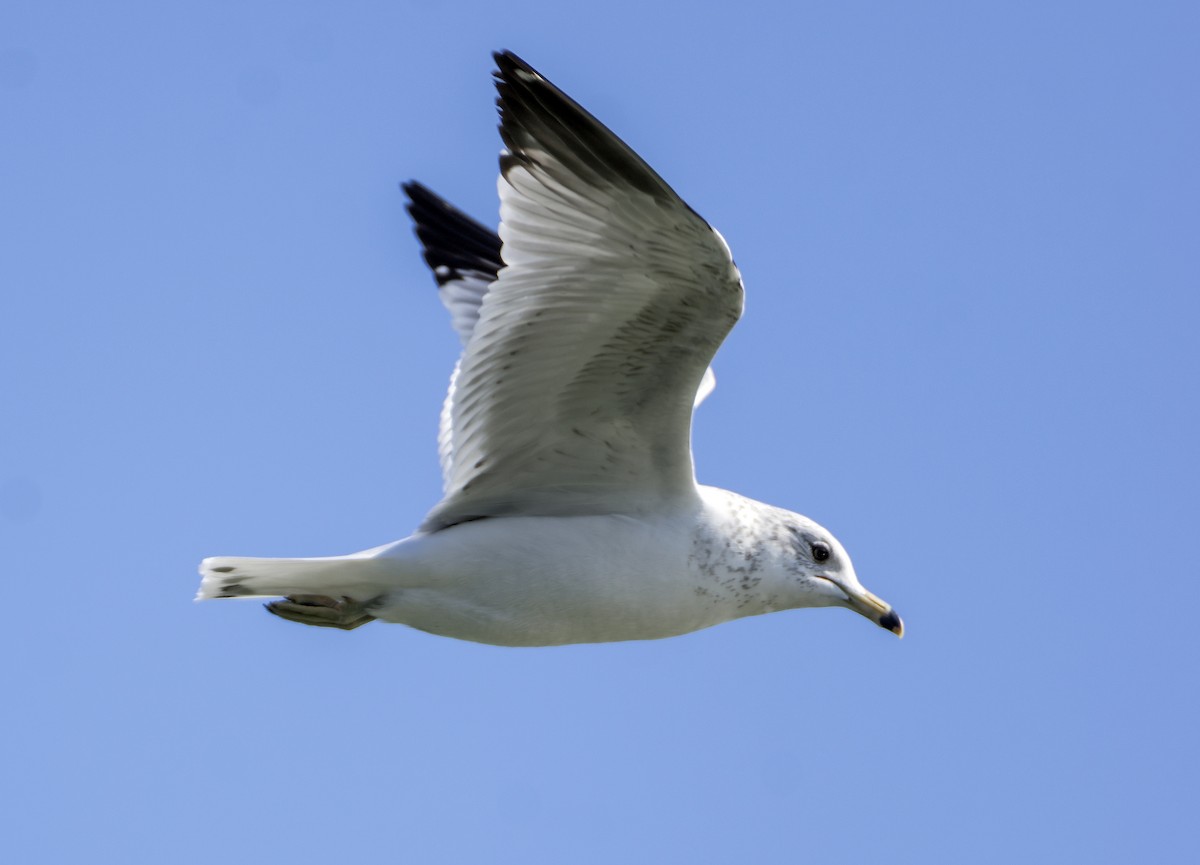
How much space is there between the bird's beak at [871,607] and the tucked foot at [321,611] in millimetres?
2065

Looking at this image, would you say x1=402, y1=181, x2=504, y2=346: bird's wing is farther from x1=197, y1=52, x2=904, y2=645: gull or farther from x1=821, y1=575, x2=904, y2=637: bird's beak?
x1=821, y1=575, x2=904, y2=637: bird's beak

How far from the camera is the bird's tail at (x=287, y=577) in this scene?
707 centimetres

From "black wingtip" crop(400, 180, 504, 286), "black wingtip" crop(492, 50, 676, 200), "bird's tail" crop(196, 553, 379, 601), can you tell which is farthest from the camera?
"black wingtip" crop(400, 180, 504, 286)

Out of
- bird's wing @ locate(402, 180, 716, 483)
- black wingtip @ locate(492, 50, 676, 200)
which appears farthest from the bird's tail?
bird's wing @ locate(402, 180, 716, 483)

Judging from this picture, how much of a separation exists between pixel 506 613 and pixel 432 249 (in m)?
3.10

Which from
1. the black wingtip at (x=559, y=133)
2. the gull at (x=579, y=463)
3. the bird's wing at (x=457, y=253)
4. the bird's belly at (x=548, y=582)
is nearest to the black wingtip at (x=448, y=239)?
the bird's wing at (x=457, y=253)

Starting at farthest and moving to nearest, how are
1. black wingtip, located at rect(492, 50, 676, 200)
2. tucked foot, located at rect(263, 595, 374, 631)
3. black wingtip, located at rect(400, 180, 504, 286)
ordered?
black wingtip, located at rect(400, 180, 504, 286), tucked foot, located at rect(263, 595, 374, 631), black wingtip, located at rect(492, 50, 676, 200)

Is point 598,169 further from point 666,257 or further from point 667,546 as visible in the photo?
point 667,546

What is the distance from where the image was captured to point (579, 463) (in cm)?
738

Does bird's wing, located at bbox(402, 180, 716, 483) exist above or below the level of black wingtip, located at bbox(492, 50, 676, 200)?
below

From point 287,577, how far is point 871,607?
2.59 meters

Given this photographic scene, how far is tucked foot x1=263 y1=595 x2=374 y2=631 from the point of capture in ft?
23.8

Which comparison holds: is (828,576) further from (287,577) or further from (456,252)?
(456,252)

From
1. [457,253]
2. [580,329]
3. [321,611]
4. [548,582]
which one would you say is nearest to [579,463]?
[548,582]
